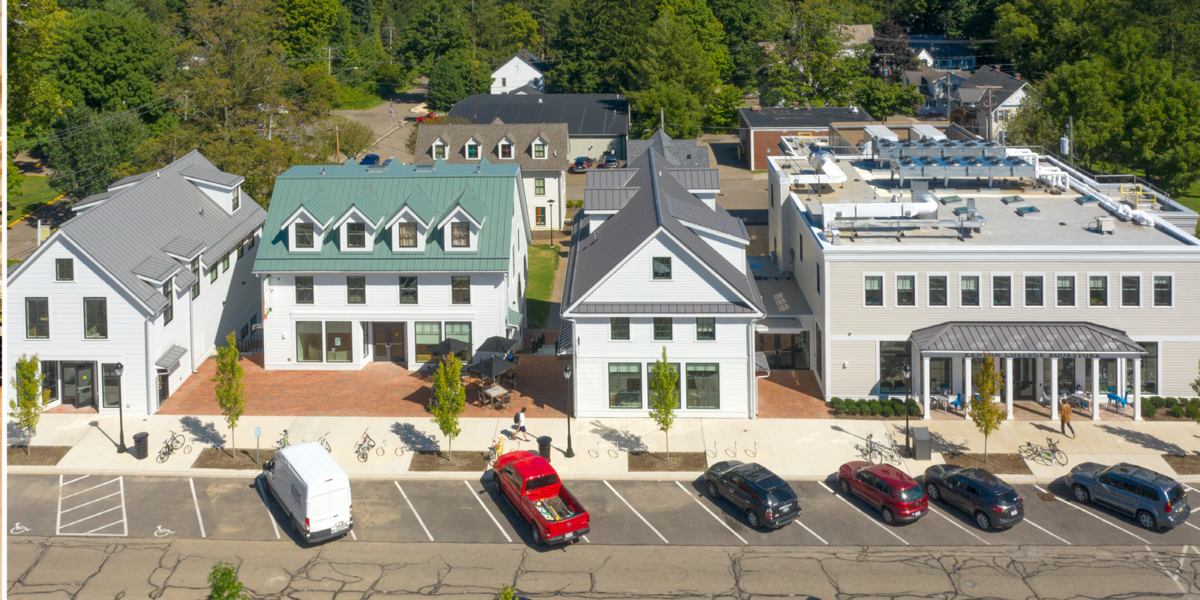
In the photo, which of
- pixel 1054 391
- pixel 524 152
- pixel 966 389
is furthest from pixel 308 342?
pixel 524 152

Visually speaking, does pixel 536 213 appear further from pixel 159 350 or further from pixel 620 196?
pixel 159 350

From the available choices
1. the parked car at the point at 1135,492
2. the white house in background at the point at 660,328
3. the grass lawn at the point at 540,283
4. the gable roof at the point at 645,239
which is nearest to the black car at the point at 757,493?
the white house in background at the point at 660,328

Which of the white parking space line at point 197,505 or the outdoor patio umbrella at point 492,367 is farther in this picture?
the outdoor patio umbrella at point 492,367

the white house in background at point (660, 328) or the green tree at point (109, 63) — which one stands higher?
the green tree at point (109, 63)

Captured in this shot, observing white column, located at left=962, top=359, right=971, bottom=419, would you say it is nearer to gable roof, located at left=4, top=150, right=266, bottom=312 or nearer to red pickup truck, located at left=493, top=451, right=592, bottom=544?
red pickup truck, located at left=493, top=451, right=592, bottom=544

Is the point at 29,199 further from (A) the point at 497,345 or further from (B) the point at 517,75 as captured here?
(B) the point at 517,75

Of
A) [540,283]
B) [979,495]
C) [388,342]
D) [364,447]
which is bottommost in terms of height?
[979,495]

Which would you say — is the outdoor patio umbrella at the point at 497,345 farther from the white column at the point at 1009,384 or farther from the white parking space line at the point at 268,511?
the white column at the point at 1009,384
